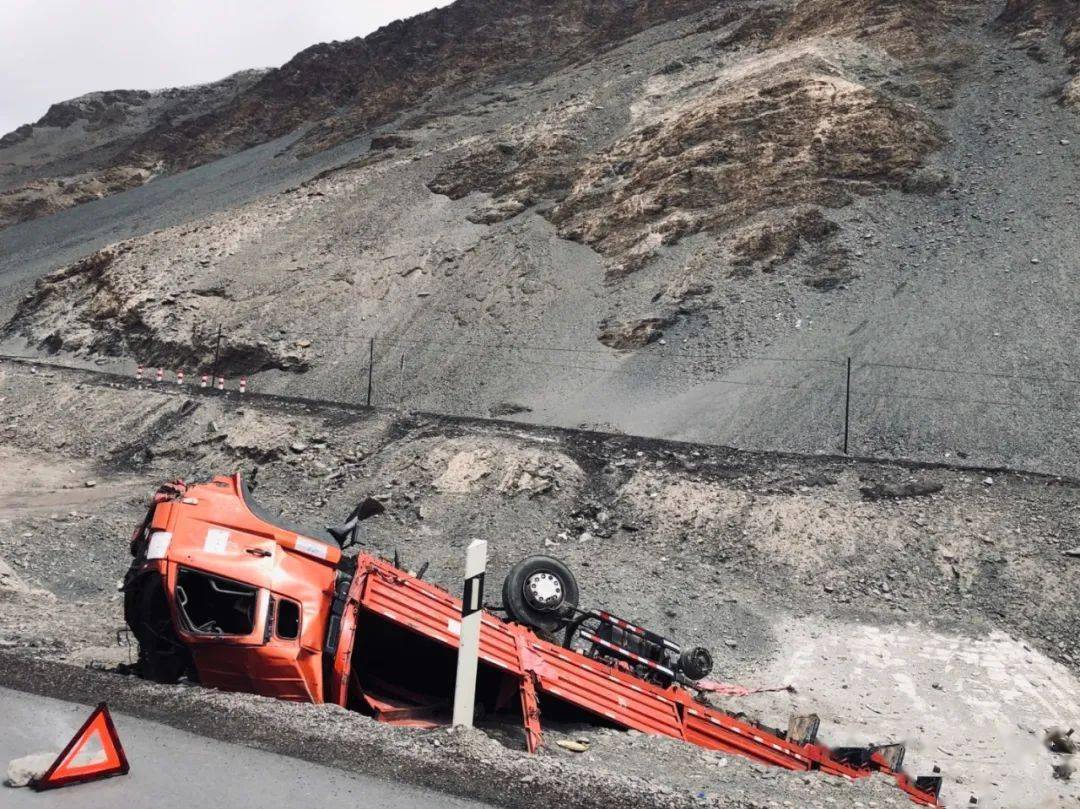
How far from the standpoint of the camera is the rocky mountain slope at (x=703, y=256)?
18.6 metres

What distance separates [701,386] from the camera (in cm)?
2002

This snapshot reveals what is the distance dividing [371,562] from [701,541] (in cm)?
778

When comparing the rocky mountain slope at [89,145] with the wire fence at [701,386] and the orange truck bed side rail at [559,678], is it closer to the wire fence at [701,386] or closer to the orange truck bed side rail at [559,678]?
the wire fence at [701,386]

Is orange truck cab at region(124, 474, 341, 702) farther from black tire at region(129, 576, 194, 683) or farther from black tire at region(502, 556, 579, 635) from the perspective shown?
black tire at region(502, 556, 579, 635)

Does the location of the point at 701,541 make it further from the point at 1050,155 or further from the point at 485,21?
the point at 485,21

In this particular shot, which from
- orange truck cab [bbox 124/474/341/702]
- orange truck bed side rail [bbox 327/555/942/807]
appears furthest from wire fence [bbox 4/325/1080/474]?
orange truck cab [bbox 124/474/341/702]

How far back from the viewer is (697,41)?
41.2m

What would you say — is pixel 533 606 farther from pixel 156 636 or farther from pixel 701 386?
pixel 701 386

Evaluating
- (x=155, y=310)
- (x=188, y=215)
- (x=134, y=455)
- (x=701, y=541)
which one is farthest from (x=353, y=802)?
(x=188, y=215)

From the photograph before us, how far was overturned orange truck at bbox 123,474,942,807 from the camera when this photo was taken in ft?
19.9

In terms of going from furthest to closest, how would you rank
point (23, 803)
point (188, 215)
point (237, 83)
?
point (237, 83)
point (188, 215)
point (23, 803)

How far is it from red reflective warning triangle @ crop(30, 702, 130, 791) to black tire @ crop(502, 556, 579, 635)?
3869 mm

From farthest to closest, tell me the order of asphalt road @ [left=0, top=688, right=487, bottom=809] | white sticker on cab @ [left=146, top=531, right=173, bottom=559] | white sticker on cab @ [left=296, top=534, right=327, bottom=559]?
white sticker on cab @ [left=296, top=534, right=327, bottom=559]
white sticker on cab @ [left=146, top=531, right=173, bottom=559]
asphalt road @ [left=0, top=688, right=487, bottom=809]

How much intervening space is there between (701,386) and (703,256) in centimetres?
658
